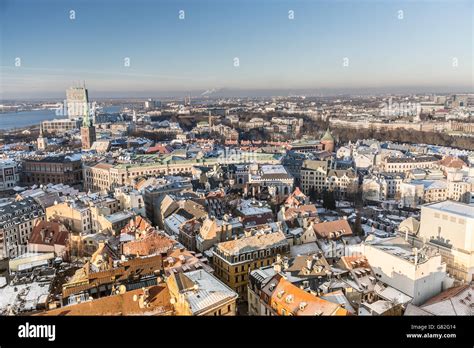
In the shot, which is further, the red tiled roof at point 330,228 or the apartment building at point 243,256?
the red tiled roof at point 330,228

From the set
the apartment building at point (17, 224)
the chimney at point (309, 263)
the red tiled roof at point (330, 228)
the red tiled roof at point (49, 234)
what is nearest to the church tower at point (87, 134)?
the apartment building at point (17, 224)

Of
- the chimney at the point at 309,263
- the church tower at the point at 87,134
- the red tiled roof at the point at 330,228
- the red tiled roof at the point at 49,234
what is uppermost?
the church tower at the point at 87,134

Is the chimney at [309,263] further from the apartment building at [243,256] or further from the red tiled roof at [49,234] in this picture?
the red tiled roof at [49,234]

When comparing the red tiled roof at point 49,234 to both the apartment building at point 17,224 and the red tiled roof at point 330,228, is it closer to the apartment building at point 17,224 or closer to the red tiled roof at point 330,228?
the apartment building at point 17,224

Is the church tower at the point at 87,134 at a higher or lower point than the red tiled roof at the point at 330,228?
higher

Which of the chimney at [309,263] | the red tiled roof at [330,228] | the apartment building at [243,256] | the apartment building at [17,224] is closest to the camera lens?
the chimney at [309,263]

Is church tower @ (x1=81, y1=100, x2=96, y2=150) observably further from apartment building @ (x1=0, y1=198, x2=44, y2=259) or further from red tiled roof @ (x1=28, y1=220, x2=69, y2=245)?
red tiled roof @ (x1=28, y1=220, x2=69, y2=245)

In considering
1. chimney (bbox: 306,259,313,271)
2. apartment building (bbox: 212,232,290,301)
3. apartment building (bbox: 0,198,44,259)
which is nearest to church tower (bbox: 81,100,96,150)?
apartment building (bbox: 0,198,44,259)

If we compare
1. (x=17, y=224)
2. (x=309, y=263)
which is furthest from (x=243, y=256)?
(x=17, y=224)

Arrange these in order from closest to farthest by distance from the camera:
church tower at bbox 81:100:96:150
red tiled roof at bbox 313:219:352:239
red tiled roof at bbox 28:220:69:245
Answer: red tiled roof at bbox 28:220:69:245 → red tiled roof at bbox 313:219:352:239 → church tower at bbox 81:100:96:150

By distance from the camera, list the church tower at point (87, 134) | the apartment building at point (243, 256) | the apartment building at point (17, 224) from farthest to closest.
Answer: the church tower at point (87, 134), the apartment building at point (17, 224), the apartment building at point (243, 256)
